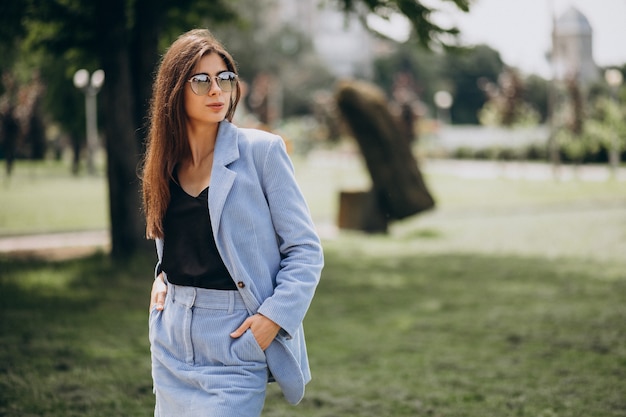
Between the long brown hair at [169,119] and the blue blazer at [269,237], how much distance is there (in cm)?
18

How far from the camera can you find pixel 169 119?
2.68 metres

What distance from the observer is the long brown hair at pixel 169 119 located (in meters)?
2.64

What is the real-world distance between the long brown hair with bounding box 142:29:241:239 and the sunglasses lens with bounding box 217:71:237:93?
4 centimetres

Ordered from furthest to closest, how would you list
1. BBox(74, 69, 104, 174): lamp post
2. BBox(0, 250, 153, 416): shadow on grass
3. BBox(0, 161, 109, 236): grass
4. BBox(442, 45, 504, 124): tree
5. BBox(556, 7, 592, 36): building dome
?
BBox(442, 45, 504, 124): tree
BBox(74, 69, 104, 174): lamp post
BBox(556, 7, 592, 36): building dome
BBox(0, 161, 109, 236): grass
BBox(0, 250, 153, 416): shadow on grass

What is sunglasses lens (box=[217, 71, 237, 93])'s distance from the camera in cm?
265

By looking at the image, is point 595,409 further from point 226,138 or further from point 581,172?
point 581,172

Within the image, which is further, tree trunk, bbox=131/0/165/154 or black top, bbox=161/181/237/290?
tree trunk, bbox=131/0/165/154

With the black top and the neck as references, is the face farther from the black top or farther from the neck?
the black top

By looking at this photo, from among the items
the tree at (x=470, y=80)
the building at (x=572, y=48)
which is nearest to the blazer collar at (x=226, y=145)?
the building at (x=572, y=48)

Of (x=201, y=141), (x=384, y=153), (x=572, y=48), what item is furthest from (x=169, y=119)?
(x=572, y=48)

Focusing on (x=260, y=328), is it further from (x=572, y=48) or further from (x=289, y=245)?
(x=572, y=48)

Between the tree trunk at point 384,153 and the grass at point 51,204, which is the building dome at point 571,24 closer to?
the tree trunk at point 384,153

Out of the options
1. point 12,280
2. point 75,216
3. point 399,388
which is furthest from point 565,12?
point 399,388

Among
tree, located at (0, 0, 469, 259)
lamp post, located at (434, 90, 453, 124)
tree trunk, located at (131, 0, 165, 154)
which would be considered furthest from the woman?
lamp post, located at (434, 90, 453, 124)
